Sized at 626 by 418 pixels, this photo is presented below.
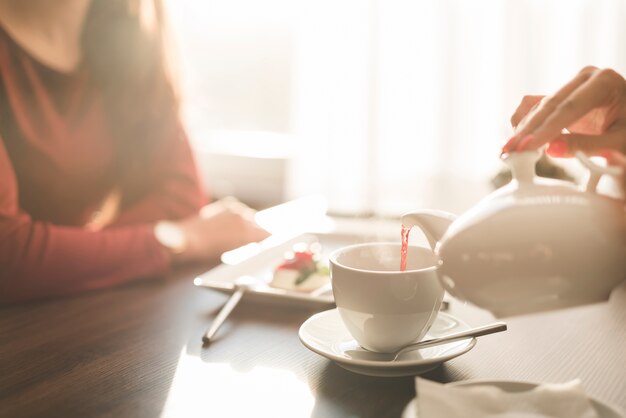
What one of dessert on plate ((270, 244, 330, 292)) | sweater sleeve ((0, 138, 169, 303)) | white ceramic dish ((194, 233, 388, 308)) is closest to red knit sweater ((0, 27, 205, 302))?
sweater sleeve ((0, 138, 169, 303))

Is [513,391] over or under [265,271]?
over

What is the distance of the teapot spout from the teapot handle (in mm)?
138

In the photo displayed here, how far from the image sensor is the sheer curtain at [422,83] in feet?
6.44

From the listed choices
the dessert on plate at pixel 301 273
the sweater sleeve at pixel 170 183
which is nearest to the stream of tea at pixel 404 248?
the dessert on plate at pixel 301 273

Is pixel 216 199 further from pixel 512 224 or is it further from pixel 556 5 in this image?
pixel 512 224

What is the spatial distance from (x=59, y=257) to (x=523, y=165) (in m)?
0.85

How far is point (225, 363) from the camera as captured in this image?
0.70m

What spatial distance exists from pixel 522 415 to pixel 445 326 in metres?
0.27

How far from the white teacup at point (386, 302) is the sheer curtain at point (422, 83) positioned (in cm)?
152

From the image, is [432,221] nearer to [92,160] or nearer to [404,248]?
[404,248]

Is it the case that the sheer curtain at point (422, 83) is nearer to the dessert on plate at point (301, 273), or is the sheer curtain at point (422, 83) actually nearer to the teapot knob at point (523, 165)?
the dessert on plate at point (301, 273)

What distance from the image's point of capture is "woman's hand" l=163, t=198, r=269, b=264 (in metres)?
1.24

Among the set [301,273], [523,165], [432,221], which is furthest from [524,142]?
[301,273]

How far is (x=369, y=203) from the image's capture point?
234 centimetres
